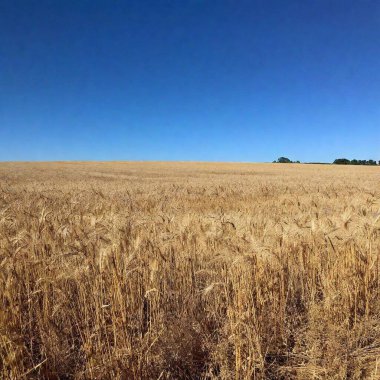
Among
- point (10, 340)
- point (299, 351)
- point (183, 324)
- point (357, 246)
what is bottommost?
point (299, 351)

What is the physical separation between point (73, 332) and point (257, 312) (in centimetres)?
171

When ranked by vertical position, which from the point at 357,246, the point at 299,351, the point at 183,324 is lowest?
the point at 299,351

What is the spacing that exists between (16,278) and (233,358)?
2083 millimetres

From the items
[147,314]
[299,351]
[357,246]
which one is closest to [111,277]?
[147,314]

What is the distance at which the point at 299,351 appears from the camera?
2.60 meters

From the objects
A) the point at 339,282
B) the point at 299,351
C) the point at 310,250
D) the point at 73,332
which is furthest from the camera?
the point at 310,250

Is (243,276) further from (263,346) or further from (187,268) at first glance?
(187,268)

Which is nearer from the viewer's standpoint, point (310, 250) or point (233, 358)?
point (233, 358)

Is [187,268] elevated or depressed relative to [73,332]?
elevated

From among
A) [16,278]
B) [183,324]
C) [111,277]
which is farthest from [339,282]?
[16,278]

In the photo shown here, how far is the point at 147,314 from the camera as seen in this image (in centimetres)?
284

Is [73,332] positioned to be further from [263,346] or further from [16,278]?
[263,346]

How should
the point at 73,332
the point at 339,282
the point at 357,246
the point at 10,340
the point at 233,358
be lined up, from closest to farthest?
the point at 10,340
the point at 233,358
the point at 73,332
the point at 339,282
the point at 357,246

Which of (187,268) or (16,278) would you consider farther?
(187,268)
